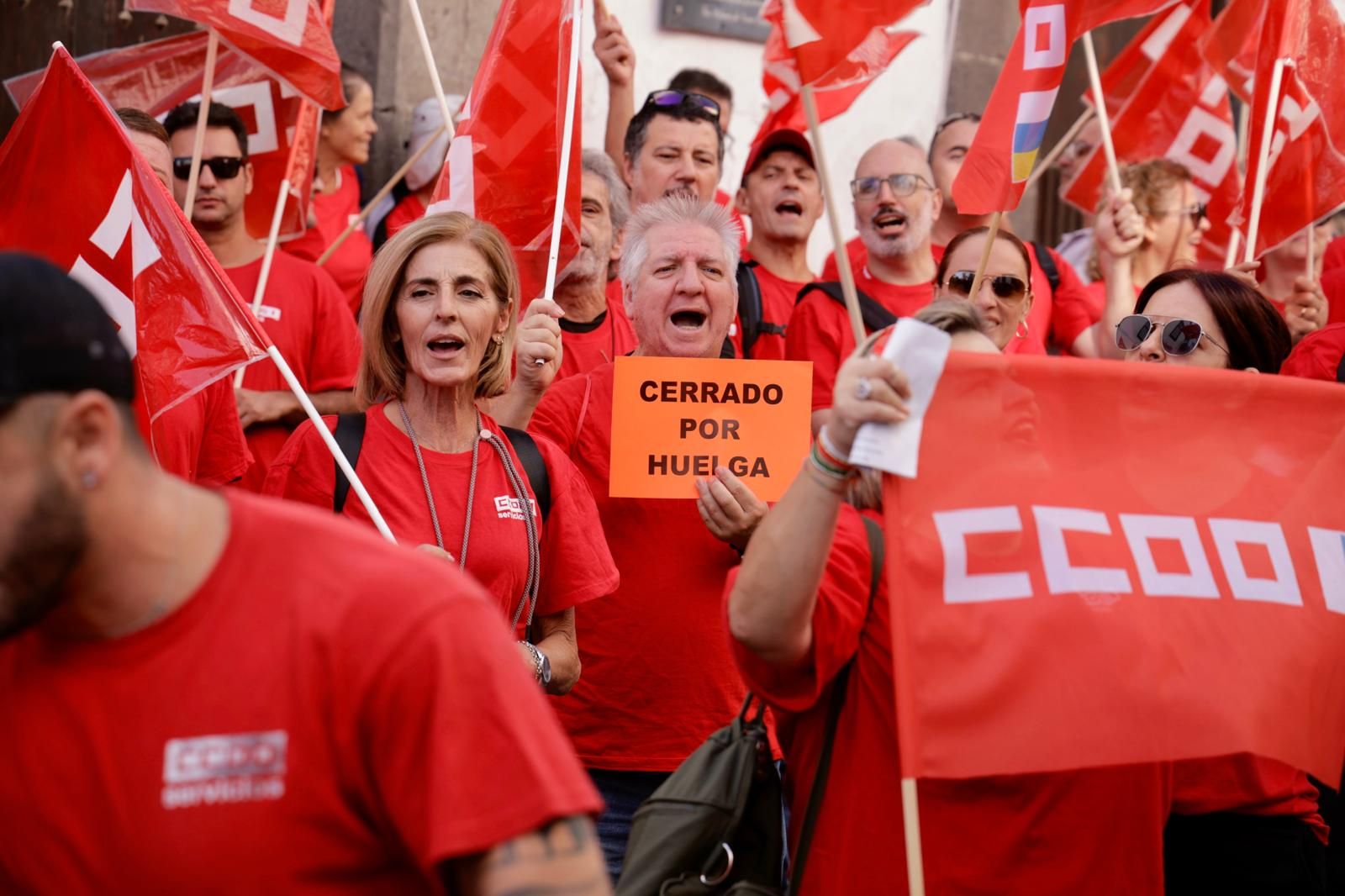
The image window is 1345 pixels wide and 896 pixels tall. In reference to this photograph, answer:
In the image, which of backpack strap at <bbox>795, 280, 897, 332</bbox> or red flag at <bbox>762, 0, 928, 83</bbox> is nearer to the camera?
red flag at <bbox>762, 0, 928, 83</bbox>

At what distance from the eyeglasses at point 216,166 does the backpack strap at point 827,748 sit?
3.33m

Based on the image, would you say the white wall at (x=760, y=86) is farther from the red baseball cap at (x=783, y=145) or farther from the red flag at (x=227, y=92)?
the red flag at (x=227, y=92)

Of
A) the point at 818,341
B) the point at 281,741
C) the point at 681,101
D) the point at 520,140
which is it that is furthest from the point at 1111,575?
the point at 681,101

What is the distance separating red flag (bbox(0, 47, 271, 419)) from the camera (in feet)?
12.6

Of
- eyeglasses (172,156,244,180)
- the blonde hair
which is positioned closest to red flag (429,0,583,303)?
the blonde hair

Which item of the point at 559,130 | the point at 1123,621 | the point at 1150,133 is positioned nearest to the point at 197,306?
the point at 559,130

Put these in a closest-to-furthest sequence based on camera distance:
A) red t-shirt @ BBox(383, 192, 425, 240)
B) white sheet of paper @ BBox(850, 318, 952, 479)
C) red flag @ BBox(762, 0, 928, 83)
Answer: white sheet of paper @ BBox(850, 318, 952, 479)
red flag @ BBox(762, 0, 928, 83)
red t-shirt @ BBox(383, 192, 425, 240)

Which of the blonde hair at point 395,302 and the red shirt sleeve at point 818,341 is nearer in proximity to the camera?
the blonde hair at point 395,302

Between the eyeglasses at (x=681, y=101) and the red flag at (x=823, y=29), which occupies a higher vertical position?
the red flag at (x=823, y=29)

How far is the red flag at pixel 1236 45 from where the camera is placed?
6.06 metres

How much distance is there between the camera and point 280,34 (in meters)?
5.19

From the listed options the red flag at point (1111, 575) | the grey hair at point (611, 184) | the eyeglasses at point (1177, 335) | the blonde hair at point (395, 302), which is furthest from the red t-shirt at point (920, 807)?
the grey hair at point (611, 184)

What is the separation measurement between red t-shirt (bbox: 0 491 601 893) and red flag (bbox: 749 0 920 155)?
14.6 feet

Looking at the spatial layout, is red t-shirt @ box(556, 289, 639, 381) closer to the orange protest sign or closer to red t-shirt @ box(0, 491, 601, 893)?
the orange protest sign
